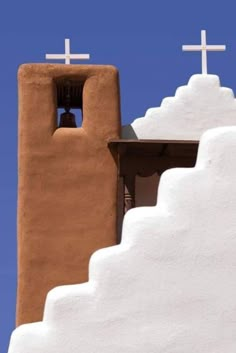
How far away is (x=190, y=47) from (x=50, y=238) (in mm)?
4818

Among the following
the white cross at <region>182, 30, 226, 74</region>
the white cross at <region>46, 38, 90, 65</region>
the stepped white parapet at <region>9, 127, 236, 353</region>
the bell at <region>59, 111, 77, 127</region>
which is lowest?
the stepped white parapet at <region>9, 127, 236, 353</region>

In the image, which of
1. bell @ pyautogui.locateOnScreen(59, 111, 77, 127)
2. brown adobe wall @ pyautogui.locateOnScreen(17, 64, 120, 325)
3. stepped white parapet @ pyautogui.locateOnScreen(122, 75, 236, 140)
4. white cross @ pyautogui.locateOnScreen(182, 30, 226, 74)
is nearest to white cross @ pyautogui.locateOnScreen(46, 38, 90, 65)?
brown adobe wall @ pyautogui.locateOnScreen(17, 64, 120, 325)

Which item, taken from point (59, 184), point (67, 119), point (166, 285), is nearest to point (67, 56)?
point (67, 119)

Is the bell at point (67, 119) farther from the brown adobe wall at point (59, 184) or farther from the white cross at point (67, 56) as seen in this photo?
the brown adobe wall at point (59, 184)

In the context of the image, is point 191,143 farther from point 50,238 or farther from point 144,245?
point 144,245

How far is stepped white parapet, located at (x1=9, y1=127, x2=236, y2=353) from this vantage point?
7.75m

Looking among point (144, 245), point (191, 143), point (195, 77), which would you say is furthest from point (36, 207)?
point (195, 77)

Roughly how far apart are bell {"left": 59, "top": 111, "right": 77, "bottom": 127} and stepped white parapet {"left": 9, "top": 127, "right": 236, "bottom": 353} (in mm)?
4883

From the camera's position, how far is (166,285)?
7.89 meters

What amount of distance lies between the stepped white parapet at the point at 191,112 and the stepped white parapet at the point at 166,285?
18.2 ft

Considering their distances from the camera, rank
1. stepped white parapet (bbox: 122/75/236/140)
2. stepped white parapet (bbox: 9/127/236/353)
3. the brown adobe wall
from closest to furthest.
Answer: stepped white parapet (bbox: 9/127/236/353), the brown adobe wall, stepped white parapet (bbox: 122/75/236/140)

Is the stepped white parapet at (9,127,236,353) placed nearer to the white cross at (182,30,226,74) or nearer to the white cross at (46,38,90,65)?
the white cross at (46,38,90,65)

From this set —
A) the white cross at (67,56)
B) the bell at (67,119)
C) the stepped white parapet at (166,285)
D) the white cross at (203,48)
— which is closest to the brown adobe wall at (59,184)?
the white cross at (67,56)

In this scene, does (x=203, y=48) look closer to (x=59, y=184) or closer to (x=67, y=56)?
(x=67, y=56)
